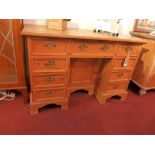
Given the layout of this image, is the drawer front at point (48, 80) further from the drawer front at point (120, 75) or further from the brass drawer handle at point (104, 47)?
the drawer front at point (120, 75)

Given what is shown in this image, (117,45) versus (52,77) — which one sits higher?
(117,45)

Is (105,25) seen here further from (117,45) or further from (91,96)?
(91,96)

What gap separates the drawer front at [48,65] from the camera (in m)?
1.18

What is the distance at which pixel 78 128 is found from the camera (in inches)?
51.3

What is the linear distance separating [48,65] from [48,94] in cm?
33

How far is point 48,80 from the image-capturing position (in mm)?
1306

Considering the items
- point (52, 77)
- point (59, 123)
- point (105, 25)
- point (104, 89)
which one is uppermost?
point (105, 25)

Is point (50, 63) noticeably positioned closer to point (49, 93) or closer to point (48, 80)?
point (48, 80)

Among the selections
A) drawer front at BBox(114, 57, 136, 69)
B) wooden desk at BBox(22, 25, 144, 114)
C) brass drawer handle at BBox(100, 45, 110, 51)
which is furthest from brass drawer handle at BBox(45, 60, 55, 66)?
drawer front at BBox(114, 57, 136, 69)

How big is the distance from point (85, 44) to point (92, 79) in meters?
0.64

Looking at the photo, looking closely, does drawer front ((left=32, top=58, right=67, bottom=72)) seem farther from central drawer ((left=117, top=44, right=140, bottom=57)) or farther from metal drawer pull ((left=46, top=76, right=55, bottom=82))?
central drawer ((left=117, top=44, right=140, bottom=57))

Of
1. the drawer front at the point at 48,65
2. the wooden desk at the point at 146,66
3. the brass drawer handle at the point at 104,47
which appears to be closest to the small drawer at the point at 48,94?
the drawer front at the point at 48,65
